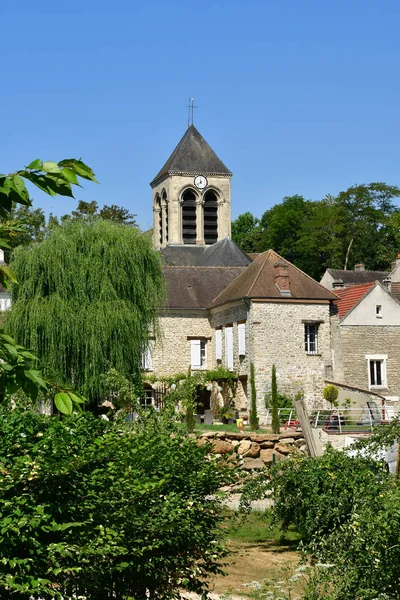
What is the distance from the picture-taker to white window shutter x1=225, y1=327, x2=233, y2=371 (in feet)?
103

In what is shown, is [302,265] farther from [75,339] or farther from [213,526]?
[213,526]

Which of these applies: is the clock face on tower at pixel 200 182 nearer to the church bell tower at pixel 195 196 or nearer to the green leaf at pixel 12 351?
the church bell tower at pixel 195 196

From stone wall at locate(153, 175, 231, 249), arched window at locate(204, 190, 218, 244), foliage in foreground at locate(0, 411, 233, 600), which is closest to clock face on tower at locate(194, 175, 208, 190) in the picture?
stone wall at locate(153, 175, 231, 249)

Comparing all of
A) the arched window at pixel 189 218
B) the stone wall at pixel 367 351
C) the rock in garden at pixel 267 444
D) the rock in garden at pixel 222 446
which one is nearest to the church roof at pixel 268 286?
the stone wall at pixel 367 351

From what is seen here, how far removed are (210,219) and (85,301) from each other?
2542cm

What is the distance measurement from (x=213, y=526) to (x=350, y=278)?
1690 inches

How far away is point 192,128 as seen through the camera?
51.1 m

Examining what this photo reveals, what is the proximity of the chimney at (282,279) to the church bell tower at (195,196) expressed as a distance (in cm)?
1677

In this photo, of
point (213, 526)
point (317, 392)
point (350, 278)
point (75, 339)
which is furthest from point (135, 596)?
point (350, 278)

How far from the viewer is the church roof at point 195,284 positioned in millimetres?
32891

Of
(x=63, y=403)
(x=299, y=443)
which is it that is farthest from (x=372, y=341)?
(x=63, y=403)

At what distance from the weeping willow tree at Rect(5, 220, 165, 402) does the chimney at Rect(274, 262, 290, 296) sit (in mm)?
6694

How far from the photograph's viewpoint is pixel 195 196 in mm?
48812

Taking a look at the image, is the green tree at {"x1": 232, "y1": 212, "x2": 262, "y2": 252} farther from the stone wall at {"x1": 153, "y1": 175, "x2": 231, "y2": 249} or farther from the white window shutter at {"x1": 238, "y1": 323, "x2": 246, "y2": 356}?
the white window shutter at {"x1": 238, "y1": 323, "x2": 246, "y2": 356}
